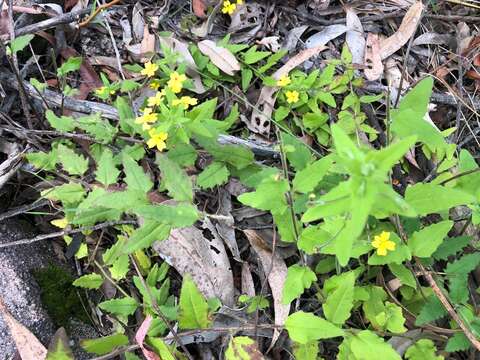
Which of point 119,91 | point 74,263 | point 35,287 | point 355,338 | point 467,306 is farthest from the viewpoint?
point 119,91

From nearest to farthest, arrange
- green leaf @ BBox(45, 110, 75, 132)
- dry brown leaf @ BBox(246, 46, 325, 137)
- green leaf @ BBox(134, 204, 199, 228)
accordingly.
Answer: green leaf @ BBox(134, 204, 199, 228)
green leaf @ BBox(45, 110, 75, 132)
dry brown leaf @ BBox(246, 46, 325, 137)

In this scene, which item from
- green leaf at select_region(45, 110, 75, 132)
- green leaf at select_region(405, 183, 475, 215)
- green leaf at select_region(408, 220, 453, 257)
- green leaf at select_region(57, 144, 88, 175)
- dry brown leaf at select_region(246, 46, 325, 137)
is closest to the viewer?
green leaf at select_region(405, 183, 475, 215)

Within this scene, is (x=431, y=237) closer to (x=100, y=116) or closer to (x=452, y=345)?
(x=452, y=345)

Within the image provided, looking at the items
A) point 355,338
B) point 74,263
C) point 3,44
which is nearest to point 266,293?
point 355,338

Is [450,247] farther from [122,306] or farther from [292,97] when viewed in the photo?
[122,306]

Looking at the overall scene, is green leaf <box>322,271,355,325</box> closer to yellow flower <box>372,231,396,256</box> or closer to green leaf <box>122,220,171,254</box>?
yellow flower <box>372,231,396,256</box>

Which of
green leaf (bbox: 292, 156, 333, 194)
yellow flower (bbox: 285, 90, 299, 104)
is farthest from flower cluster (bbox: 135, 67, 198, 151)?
green leaf (bbox: 292, 156, 333, 194)

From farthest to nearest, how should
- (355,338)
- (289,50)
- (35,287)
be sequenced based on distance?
(289,50) < (35,287) < (355,338)
